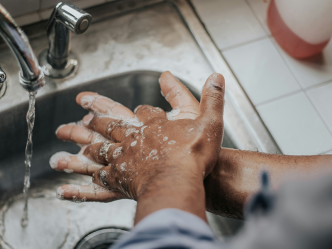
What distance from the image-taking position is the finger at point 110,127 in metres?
0.63

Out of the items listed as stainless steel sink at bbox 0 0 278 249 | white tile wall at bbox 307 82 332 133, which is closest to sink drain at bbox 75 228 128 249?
stainless steel sink at bbox 0 0 278 249

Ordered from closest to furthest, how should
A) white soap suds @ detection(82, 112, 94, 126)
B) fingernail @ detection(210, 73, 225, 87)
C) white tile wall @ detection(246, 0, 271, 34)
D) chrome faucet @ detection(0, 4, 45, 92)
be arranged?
chrome faucet @ detection(0, 4, 45, 92) → fingernail @ detection(210, 73, 225, 87) → white soap suds @ detection(82, 112, 94, 126) → white tile wall @ detection(246, 0, 271, 34)

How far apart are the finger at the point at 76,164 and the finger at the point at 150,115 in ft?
0.48

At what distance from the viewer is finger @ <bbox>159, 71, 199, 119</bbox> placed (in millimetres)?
616

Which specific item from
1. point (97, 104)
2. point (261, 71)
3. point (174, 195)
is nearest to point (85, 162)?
point (97, 104)

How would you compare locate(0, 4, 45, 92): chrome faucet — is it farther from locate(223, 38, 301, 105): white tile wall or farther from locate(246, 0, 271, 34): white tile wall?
locate(246, 0, 271, 34): white tile wall

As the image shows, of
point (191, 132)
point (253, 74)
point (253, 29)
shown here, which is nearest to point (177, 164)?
point (191, 132)

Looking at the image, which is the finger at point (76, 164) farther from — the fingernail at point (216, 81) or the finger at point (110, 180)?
the fingernail at point (216, 81)

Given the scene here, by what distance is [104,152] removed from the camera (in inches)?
25.2

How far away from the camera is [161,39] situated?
2.61 feet

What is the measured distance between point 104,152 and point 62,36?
0.81 ft

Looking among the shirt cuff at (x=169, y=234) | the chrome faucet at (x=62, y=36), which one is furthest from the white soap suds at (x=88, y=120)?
the shirt cuff at (x=169, y=234)

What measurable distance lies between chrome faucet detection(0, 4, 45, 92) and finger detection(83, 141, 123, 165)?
184mm

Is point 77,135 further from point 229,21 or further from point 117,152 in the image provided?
point 229,21
